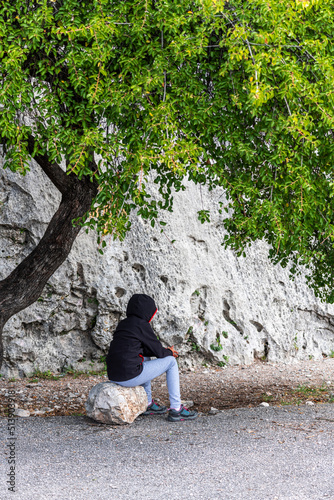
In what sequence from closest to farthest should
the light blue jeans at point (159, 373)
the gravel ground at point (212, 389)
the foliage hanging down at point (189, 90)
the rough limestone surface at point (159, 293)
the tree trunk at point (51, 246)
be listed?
the foliage hanging down at point (189, 90), the light blue jeans at point (159, 373), the tree trunk at point (51, 246), the gravel ground at point (212, 389), the rough limestone surface at point (159, 293)

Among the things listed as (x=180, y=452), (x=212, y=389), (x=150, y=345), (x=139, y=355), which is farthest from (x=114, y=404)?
(x=212, y=389)

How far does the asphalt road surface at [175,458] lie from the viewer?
3801 mm

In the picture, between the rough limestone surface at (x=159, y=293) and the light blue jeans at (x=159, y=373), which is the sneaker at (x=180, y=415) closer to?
the light blue jeans at (x=159, y=373)

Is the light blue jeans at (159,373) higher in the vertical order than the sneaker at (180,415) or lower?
higher

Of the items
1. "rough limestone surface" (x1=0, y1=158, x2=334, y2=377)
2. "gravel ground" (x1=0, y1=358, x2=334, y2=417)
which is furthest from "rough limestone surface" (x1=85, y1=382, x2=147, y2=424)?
"rough limestone surface" (x1=0, y1=158, x2=334, y2=377)

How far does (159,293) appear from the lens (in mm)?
9648

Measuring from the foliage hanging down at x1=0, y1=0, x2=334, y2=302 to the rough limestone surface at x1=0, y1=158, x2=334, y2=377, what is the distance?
4.27 meters

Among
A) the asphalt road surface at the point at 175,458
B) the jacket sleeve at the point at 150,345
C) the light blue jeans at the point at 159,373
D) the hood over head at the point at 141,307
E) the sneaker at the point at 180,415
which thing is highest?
the hood over head at the point at 141,307

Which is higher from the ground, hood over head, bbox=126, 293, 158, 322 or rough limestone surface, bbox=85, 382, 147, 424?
hood over head, bbox=126, 293, 158, 322

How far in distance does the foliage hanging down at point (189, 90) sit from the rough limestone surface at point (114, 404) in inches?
76.2

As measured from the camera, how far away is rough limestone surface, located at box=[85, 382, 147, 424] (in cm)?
545

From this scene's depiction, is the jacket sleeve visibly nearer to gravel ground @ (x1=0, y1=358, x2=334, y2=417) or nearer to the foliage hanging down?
the foliage hanging down

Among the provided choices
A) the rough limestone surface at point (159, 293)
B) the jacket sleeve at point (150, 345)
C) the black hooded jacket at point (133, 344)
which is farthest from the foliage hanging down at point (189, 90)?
the rough limestone surface at point (159, 293)

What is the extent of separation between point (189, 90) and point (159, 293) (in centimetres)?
554
